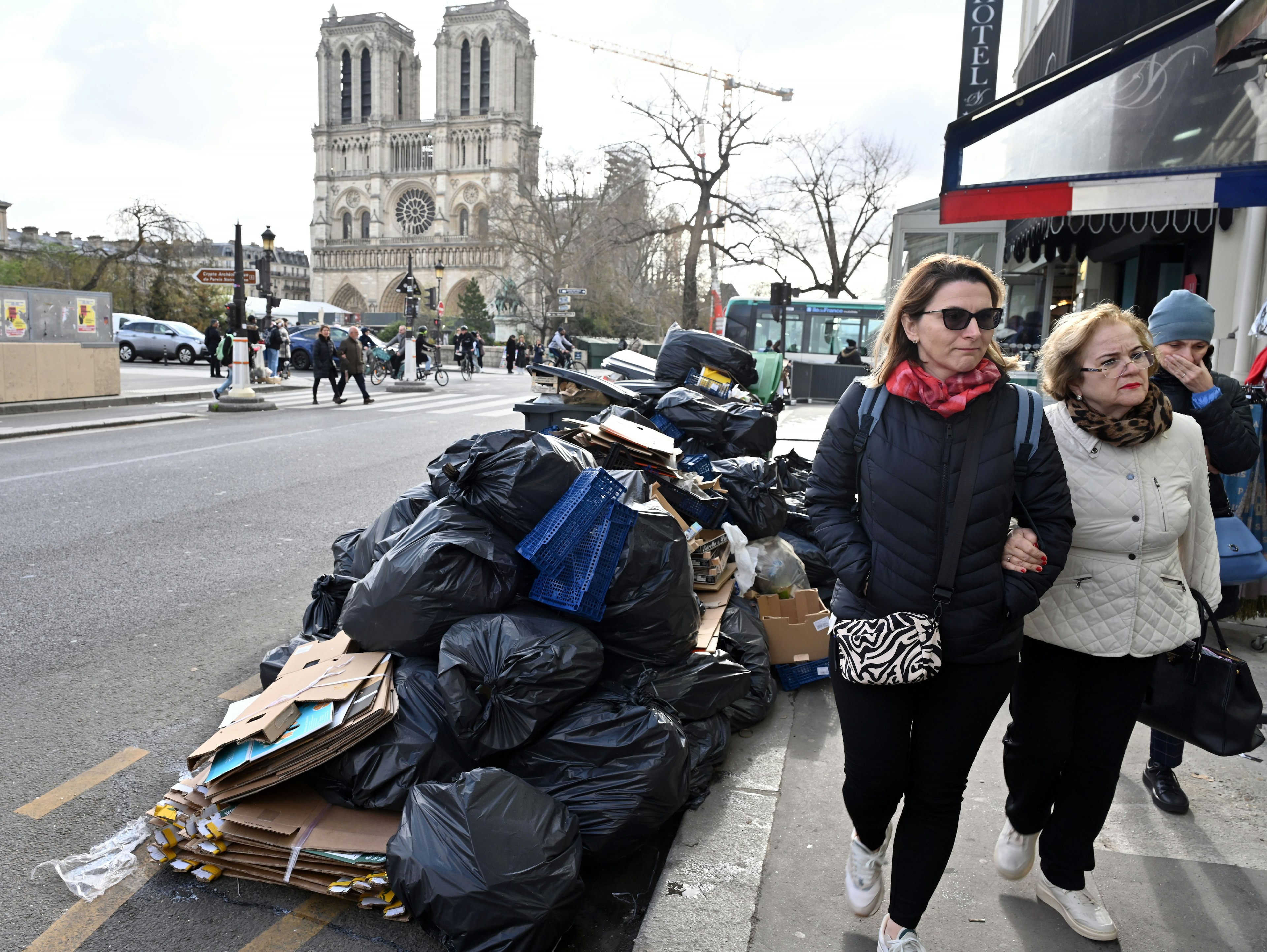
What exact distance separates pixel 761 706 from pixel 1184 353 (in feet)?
6.76

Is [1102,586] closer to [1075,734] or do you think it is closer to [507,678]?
[1075,734]

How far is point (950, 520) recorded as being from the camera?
2.09 metres

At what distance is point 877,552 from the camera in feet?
7.20

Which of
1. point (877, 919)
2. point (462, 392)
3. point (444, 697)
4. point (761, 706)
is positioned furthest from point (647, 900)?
point (462, 392)

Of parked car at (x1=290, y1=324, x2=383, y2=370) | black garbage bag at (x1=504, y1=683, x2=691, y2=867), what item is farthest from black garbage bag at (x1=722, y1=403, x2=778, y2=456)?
parked car at (x1=290, y1=324, x2=383, y2=370)

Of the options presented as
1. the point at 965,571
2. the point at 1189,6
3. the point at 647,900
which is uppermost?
the point at 1189,6

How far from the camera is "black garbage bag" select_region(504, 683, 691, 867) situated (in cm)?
262

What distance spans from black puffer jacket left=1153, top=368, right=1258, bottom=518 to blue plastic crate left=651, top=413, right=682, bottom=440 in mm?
2964

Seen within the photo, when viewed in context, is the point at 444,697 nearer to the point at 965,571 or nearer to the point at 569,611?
the point at 569,611

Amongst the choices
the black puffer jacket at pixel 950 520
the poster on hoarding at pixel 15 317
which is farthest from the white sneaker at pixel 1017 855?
the poster on hoarding at pixel 15 317

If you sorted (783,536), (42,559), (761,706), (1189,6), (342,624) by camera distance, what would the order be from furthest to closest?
(42,559), (783,536), (1189,6), (761,706), (342,624)

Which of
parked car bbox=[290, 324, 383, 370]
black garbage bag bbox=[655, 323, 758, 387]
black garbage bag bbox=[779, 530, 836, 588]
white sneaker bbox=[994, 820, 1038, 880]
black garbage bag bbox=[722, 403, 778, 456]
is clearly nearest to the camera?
white sneaker bbox=[994, 820, 1038, 880]

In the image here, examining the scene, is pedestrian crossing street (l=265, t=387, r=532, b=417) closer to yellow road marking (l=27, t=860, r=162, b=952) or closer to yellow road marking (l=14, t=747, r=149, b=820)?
yellow road marking (l=14, t=747, r=149, b=820)

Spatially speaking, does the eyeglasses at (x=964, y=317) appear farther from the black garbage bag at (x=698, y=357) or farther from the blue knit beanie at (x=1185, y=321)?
the black garbage bag at (x=698, y=357)
